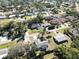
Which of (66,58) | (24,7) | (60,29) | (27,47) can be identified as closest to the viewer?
(66,58)

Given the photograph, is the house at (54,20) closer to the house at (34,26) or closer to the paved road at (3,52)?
the house at (34,26)

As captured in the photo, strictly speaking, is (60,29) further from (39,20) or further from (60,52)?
(60,52)

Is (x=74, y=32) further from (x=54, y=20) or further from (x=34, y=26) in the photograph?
(x=34, y=26)

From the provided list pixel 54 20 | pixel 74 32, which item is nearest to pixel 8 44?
pixel 74 32

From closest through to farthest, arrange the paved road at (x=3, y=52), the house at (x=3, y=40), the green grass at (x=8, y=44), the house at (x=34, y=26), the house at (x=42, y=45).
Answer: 1. the paved road at (x=3, y=52)
2. the house at (x=42, y=45)
3. the green grass at (x=8, y=44)
4. the house at (x=3, y=40)
5. the house at (x=34, y=26)

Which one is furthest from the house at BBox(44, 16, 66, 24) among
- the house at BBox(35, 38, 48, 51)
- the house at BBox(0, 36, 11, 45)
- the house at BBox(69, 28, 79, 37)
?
the house at BBox(0, 36, 11, 45)

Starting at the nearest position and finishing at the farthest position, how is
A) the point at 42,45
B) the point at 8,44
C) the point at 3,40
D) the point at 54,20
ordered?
the point at 42,45 < the point at 8,44 < the point at 3,40 < the point at 54,20

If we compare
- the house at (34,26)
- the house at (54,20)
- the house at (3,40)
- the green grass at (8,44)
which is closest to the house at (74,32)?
the house at (54,20)

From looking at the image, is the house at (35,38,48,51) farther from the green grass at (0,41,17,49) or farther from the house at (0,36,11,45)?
the house at (0,36,11,45)

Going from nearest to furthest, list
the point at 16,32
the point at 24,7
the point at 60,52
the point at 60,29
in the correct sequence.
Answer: the point at 60,52 → the point at 16,32 → the point at 60,29 → the point at 24,7

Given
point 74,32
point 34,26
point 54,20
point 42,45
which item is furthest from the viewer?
point 54,20

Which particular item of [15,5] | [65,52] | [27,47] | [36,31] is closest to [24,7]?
[15,5]
